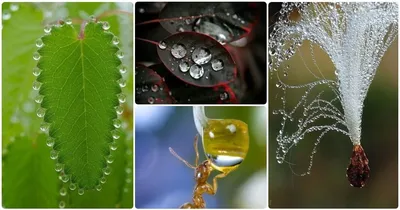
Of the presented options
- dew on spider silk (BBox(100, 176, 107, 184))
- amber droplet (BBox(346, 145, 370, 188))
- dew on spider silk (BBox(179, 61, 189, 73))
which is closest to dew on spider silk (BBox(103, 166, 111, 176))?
dew on spider silk (BBox(100, 176, 107, 184))

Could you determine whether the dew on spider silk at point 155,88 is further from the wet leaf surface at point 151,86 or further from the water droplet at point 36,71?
the water droplet at point 36,71

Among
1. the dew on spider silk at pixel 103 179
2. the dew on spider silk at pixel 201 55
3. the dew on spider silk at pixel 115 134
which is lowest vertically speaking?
the dew on spider silk at pixel 103 179

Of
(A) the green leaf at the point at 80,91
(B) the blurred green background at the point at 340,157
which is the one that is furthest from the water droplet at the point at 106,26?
(B) the blurred green background at the point at 340,157

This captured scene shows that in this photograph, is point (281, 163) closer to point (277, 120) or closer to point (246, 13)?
point (277, 120)

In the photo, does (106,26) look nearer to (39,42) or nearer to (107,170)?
(39,42)

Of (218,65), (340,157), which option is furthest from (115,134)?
(340,157)

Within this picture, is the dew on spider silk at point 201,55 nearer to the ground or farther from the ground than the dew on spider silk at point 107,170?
farther from the ground

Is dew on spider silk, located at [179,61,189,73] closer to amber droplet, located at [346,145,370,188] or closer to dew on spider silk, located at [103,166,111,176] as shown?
dew on spider silk, located at [103,166,111,176]

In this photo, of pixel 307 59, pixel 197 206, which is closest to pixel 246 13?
pixel 307 59
